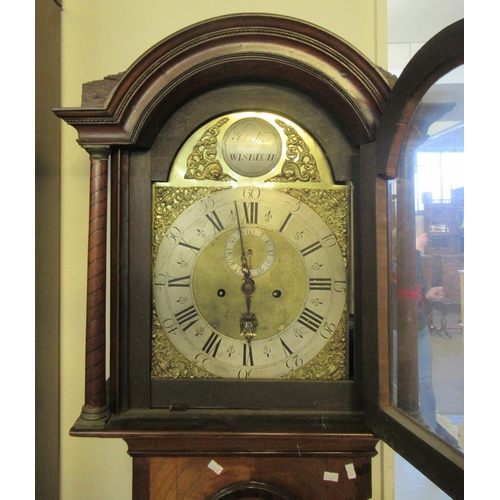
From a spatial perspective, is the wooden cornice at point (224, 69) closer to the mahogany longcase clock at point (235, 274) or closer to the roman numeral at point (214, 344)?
the mahogany longcase clock at point (235, 274)

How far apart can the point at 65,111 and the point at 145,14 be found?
0.67 metres

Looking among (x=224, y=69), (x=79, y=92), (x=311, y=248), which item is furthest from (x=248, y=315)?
(x=79, y=92)

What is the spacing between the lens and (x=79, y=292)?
1461mm

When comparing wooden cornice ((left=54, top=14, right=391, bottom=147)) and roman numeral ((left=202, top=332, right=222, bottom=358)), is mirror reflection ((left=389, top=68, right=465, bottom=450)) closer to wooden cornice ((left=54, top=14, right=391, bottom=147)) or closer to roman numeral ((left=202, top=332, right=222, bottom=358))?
wooden cornice ((left=54, top=14, right=391, bottom=147))

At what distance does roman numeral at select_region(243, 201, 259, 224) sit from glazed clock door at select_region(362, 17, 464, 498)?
271 millimetres

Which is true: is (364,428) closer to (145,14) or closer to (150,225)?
(150,225)

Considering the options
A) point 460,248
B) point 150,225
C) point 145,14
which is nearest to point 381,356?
point 460,248

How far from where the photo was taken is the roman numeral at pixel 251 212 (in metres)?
1.10

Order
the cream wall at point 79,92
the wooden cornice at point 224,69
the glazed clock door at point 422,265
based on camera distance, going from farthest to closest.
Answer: the cream wall at point 79,92 → the wooden cornice at point 224,69 → the glazed clock door at point 422,265

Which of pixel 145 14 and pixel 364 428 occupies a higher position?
pixel 145 14

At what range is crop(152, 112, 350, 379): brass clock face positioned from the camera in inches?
42.9

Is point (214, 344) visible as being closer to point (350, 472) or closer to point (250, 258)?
point (250, 258)

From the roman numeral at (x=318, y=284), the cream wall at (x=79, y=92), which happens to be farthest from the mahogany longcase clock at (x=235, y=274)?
the cream wall at (x=79, y=92)

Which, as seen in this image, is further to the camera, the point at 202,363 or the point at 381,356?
the point at 202,363
